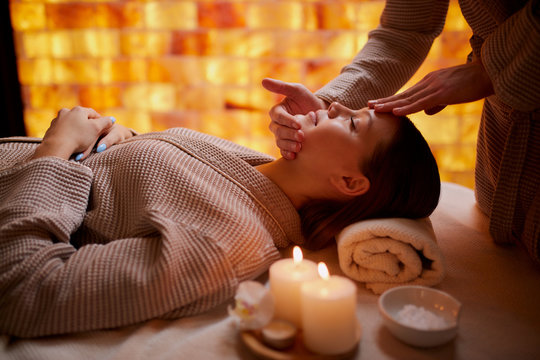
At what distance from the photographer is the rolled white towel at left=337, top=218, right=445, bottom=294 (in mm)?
1114

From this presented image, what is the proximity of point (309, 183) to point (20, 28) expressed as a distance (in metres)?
2.17

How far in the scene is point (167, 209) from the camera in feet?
3.80

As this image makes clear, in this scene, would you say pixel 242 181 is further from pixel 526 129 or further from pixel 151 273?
pixel 526 129

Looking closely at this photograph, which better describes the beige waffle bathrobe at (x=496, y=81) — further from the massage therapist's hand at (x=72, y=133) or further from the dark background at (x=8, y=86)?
the dark background at (x=8, y=86)

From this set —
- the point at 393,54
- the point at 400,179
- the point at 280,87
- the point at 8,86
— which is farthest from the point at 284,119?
the point at 8,86

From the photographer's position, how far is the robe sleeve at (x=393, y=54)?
5.36ft

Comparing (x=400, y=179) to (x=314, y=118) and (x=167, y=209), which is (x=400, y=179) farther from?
(x=167, y=209)

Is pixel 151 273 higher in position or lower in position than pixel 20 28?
lower

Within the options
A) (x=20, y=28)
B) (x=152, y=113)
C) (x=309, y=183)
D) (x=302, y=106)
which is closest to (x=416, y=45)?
(x=302, y=106)

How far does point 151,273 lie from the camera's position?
0.99m

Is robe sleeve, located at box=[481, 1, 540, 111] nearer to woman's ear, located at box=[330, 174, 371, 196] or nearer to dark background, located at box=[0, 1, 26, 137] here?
woman's ear, located at box=[330, 174, 371, 196]

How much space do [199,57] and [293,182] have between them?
149 centimetres

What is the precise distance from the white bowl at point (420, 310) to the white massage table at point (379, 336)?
30 millimetres

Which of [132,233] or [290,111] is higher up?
[290,111]
